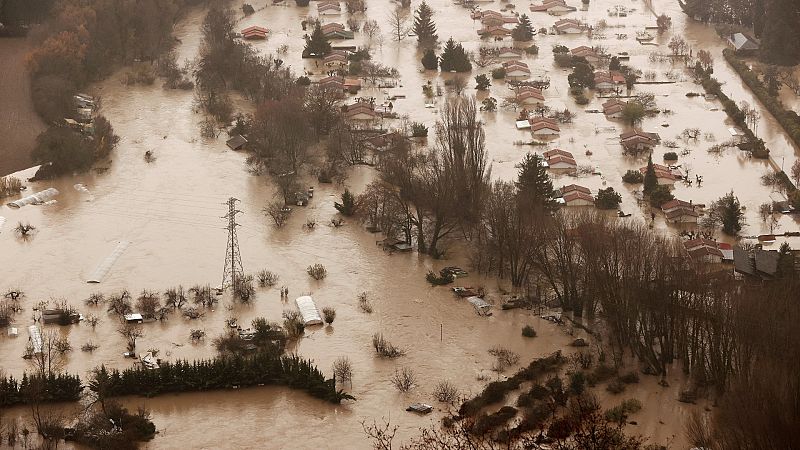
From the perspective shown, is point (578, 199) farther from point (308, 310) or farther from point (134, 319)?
point (134, 319)

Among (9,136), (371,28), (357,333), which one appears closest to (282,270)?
(357,333)

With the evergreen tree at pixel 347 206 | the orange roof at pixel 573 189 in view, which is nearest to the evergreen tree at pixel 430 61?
the orange roof at pixel 573 189

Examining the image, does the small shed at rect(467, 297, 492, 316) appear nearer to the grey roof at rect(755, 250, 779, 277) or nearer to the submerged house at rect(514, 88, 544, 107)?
the grey roof at rect(755, 250, 779, 277)

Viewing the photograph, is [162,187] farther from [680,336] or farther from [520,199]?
[680,336]

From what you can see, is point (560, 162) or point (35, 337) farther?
point (560, 162)

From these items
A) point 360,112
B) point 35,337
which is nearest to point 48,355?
point 35,337

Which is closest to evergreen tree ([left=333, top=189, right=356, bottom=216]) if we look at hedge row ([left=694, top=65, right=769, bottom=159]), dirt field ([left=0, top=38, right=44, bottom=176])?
dirt field ([left=0, top=38, right=44, bottom=176])

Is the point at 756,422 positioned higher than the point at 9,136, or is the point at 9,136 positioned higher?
the point at 9,136
